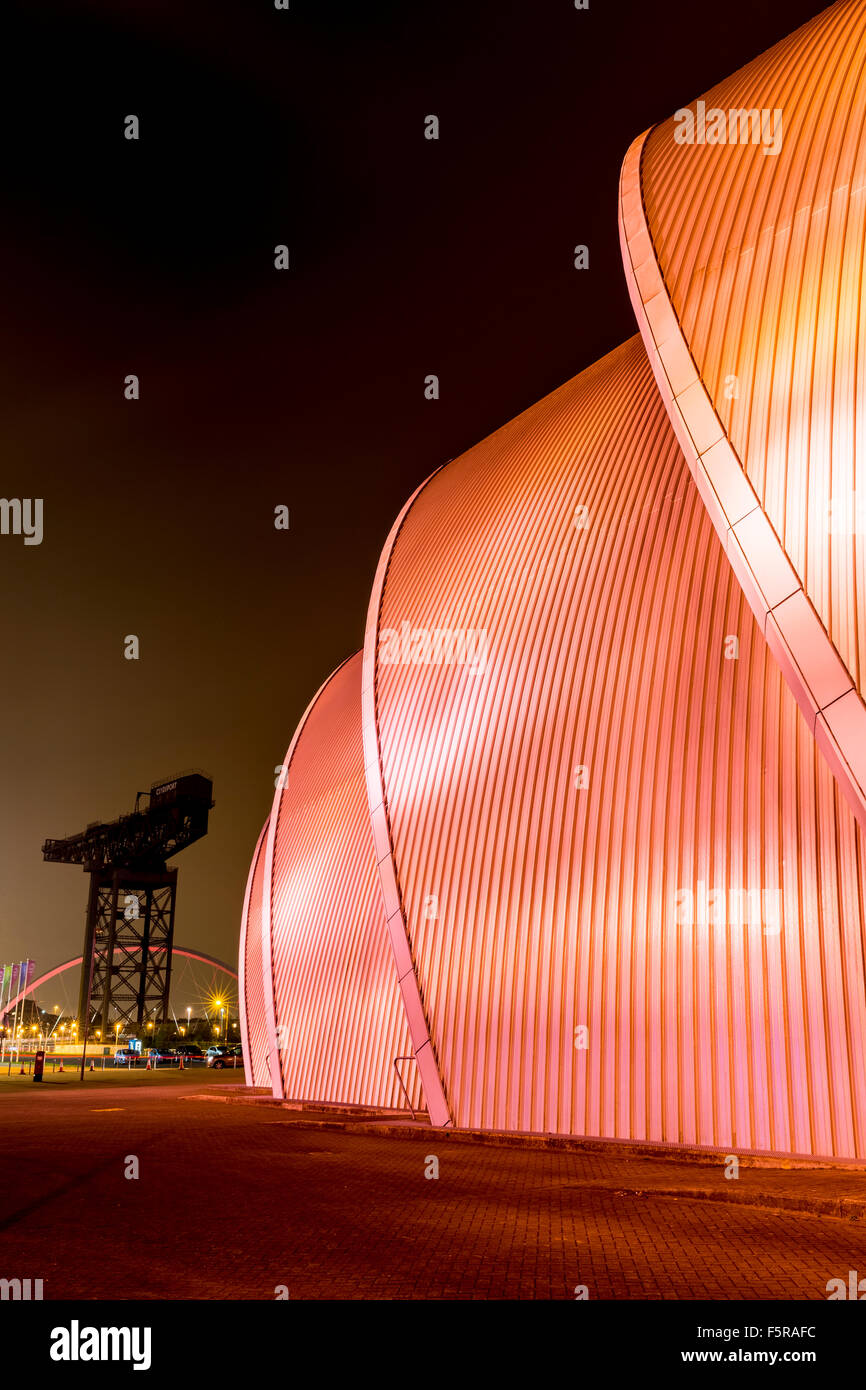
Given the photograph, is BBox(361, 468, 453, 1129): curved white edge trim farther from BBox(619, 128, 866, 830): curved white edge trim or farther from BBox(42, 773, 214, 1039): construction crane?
BBox(42, 773, 214, 1039): construction crane

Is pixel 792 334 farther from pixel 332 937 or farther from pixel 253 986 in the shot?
pixel 253 986

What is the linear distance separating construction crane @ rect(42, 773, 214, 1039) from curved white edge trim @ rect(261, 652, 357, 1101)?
155 feet

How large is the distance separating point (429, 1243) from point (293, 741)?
2256 cm

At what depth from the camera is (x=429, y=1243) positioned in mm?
7660

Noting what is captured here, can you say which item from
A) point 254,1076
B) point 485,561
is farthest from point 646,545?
point 254,1076

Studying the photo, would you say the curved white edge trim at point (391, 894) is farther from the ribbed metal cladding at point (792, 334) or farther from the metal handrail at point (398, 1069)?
the ribbed metal cladding at point (792, 334)

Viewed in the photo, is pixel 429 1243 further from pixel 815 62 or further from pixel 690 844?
pixel 815 62

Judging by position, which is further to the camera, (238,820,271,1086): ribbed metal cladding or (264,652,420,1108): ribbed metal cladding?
(238,820,271,1086): ribbed metal cladding

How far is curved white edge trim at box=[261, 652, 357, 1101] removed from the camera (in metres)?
23.3

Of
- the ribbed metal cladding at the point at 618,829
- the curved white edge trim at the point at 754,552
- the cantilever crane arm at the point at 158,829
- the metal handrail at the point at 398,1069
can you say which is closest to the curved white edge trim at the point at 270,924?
the metal handrail at the point at 398,1069

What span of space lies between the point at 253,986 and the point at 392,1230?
22927 millimetres

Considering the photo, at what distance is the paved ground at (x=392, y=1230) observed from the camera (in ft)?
20.9

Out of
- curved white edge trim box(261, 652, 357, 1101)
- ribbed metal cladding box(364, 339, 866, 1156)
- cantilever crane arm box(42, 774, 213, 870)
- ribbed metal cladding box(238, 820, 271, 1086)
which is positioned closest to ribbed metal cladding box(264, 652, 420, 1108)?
curved white edge trim box(261, 652, 357, 1101)

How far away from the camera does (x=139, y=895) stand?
7569 centimetres
